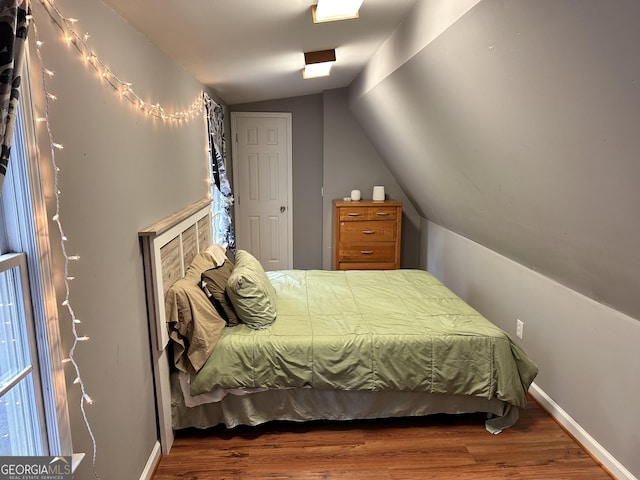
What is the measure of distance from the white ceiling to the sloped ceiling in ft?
0.95

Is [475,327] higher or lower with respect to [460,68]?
lower

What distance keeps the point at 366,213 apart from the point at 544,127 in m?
3.02

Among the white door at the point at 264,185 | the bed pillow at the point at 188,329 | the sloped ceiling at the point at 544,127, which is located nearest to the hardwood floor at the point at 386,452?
the bed pillow at the point at 188,329

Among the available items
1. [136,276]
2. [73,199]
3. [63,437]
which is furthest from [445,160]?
[63,437]

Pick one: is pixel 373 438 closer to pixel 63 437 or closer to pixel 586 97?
pixel 63 437

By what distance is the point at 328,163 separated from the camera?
5043 millimetres

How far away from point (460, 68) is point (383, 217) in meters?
2.74

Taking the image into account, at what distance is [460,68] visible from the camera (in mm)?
1976

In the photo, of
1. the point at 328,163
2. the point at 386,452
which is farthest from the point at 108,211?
the point at 328,163

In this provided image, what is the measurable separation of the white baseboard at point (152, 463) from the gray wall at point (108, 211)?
5cm

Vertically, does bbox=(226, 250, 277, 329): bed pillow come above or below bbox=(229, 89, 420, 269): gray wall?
below

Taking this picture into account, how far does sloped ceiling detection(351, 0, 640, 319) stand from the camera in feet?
4.03

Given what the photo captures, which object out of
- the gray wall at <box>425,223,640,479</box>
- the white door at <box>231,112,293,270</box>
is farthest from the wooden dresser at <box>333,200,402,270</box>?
the gray wall at <box>425,223,640,479</box>

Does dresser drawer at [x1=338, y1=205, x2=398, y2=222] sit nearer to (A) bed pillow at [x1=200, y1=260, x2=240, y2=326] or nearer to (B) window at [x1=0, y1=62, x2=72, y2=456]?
(A) bed pillow at [x1=200, y1=260, x2=240, y2=326]
